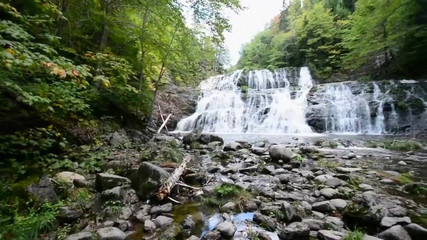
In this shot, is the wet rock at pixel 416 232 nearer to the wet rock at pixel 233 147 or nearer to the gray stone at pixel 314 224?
the gray stone at pixel 314 224

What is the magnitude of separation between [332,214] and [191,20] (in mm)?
7830

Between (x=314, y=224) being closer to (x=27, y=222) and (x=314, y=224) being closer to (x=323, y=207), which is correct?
(x=323, y=207)

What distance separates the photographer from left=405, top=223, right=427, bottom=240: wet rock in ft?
7.73

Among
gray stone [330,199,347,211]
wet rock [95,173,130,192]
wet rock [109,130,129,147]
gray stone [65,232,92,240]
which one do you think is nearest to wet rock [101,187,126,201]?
wet rock [95,173,130,192]

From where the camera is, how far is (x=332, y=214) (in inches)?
119

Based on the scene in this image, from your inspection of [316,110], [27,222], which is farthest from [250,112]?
[27,222]

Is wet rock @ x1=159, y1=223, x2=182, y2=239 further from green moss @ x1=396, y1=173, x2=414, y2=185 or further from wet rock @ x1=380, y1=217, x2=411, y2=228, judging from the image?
green moss @ x1=396, y1=173, x2=414, y2=185

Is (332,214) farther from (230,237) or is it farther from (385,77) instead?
(385,77)

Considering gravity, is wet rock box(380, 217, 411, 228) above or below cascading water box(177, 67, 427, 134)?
below

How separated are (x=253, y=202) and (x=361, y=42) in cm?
1746

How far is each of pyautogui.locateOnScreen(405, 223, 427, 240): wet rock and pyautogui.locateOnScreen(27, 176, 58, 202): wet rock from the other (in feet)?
12.9

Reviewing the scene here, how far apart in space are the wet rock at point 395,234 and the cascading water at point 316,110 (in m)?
11.0

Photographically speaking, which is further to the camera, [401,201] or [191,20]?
[191,20]

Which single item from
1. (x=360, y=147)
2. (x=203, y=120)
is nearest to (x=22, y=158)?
(x=360, y=147)
